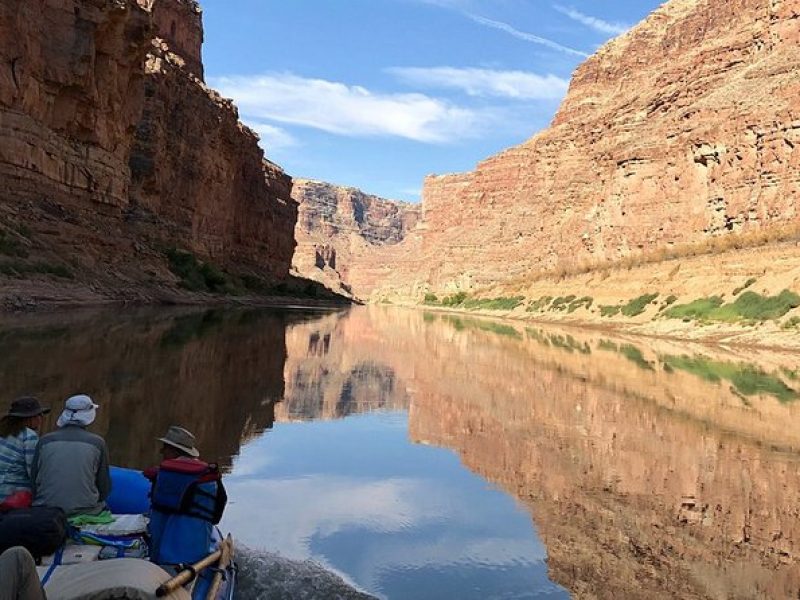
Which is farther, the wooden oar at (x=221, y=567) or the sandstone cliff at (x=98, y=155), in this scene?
the sandstone cliff at (x=98, y=155)

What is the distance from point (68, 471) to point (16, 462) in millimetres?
447

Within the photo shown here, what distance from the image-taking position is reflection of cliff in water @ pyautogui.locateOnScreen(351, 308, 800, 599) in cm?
613

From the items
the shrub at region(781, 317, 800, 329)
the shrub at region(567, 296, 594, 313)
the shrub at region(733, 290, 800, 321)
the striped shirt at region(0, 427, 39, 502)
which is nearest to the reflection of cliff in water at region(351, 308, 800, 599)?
the striped shirt at region(0, 427, 39, 502)

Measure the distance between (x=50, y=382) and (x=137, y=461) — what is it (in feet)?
15.4

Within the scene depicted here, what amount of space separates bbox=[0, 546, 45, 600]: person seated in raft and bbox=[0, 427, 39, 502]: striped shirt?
60.8 inches

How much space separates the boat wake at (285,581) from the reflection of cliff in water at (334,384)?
6720mm

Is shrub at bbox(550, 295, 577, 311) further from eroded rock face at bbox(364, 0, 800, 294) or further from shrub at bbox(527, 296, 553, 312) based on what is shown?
eroded rock face at bbox(364, 0, 800, 294)

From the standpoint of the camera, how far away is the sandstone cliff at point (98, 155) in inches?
1284

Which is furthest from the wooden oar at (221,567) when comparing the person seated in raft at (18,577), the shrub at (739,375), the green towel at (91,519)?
the shrub at (739,375)

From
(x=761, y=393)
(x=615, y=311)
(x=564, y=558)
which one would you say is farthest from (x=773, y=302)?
(x=564, y=558)

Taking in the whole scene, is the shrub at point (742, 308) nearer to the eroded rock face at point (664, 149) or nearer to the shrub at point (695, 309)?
the shrub at point (695, 309)

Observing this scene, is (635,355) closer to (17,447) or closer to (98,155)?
(17,447)

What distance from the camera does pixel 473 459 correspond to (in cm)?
1030

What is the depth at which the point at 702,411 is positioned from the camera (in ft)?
46.3
